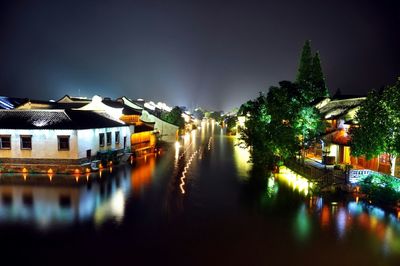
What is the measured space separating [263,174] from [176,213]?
1516 centimetres

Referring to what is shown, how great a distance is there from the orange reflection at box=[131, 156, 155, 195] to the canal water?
157 millimetres

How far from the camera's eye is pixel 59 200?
22.6 meters

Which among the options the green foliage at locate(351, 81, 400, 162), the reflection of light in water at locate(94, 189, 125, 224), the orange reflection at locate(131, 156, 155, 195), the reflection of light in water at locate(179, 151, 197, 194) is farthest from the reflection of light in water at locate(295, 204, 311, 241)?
the orange reflection at locate(131, 156, 155, 195)

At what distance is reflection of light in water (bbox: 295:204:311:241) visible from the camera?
16.8m

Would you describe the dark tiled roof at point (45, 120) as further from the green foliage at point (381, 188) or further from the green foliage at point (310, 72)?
the green foliage at point (310, 72)

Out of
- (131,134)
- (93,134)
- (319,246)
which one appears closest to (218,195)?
(319,246)

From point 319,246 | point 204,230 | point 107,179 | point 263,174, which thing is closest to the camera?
point 319,246

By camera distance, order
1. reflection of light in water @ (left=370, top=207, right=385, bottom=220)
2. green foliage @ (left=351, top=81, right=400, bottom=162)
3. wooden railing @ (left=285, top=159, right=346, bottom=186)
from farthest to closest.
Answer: wooden railing @ (left=285, top=159, right=346, bottom=186) < green foliage @ (left=351, top=81, right=400, bottom=162) < reflection of light in water @ (left=370, top=207, right=385, bottom=220)

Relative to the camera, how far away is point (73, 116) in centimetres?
3503

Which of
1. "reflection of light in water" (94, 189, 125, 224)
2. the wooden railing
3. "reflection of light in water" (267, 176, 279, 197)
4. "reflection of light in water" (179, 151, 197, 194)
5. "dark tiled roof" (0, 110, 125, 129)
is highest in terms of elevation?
"dark tiled roof" (0, 110, 125, 129)

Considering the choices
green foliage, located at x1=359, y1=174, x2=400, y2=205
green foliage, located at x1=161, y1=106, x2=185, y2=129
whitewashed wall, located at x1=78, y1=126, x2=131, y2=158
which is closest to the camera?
green foliage, located at x1=359, y1=174, x2=400, y2=205

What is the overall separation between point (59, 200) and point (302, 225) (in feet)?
50.6

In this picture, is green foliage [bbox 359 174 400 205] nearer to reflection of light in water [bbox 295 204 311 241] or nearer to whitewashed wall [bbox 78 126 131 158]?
reflection of light in water [bbox 295 204 311 241]

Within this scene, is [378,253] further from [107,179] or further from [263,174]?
[107,179]
